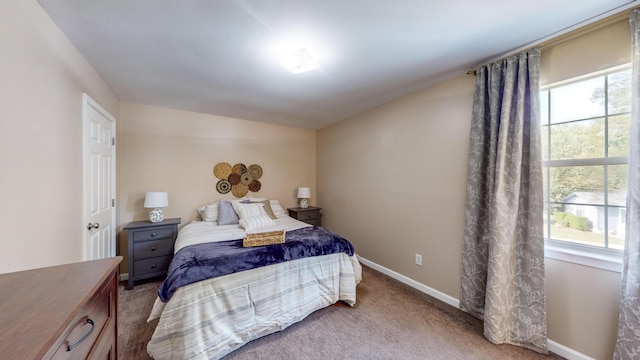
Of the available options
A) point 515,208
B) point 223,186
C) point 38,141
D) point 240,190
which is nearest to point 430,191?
point 515,208

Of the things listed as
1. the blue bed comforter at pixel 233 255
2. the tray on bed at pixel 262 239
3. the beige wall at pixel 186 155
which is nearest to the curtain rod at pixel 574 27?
the blue bed comforter at pixel 233 255

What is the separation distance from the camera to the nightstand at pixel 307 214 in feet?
12.8

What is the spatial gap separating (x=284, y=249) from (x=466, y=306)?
1.80 meters

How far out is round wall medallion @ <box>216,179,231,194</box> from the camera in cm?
354

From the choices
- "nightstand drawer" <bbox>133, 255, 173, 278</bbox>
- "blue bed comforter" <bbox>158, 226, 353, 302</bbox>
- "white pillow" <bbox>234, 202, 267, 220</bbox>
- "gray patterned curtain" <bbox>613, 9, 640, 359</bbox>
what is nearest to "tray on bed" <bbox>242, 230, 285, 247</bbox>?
"blue bed comforter" <bbox>158, 226, 353, 302</bbox>

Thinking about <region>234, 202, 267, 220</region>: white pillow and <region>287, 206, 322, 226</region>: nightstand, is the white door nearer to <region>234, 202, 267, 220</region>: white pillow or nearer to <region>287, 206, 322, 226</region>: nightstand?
A: <region>234, 202, 267, 220</region>: white pillow

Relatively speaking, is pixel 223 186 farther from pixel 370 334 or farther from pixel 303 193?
pixel 370 334

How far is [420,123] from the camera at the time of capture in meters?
2.59

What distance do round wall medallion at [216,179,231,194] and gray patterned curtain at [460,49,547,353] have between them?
3400 mm

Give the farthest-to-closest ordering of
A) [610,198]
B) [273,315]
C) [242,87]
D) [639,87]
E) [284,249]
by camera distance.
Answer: [242,87] → [284,249] → [273,315] → [610,198] → [639,87]

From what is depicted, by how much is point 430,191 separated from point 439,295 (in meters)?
1.11

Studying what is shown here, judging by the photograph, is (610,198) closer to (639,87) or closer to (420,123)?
(639,87)

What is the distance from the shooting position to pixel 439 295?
2.38 m

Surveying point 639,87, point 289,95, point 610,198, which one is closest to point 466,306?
point 610,198
